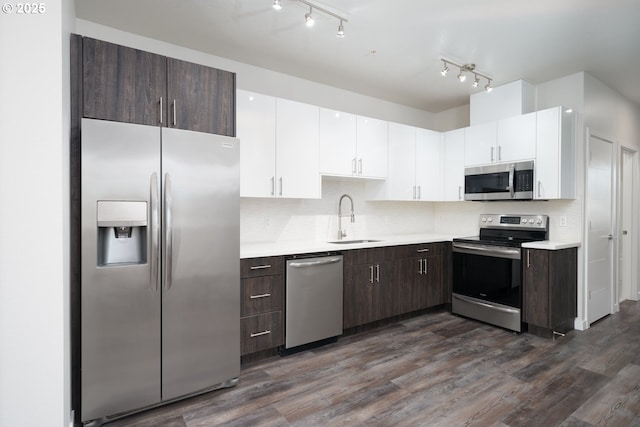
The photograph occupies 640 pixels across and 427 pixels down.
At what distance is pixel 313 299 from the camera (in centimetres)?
306

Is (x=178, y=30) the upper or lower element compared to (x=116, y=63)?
upper

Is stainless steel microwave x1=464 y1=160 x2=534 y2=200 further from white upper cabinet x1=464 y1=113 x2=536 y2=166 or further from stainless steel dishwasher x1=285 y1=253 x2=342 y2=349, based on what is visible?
stainless steel dishwasher x1=285 y1=253 x2=342 y2=349

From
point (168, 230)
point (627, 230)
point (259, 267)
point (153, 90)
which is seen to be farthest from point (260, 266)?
point (627, 230)

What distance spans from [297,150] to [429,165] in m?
2.00

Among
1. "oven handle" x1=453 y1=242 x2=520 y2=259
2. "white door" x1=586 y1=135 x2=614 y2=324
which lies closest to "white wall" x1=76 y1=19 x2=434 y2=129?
"oven handle" x1=453 y1=242 x2=520 y2=259

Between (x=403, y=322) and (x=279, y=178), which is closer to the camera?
(x=279, y=178)

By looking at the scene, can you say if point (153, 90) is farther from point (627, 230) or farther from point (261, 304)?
point (627, 230)

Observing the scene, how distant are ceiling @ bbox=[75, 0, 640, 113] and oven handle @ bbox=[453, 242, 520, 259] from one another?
1.88 metres

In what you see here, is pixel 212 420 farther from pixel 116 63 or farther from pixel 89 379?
pixel 116 63

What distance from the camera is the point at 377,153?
3.91 metres

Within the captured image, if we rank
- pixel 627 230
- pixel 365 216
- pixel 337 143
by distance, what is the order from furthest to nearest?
pixel 627 230 → pixel 365 216 → pixel 337 143

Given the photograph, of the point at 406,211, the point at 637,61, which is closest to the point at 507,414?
the point at 406,211

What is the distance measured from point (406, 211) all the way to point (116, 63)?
3.79 metres

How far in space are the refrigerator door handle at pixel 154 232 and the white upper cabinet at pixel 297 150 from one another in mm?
1233
